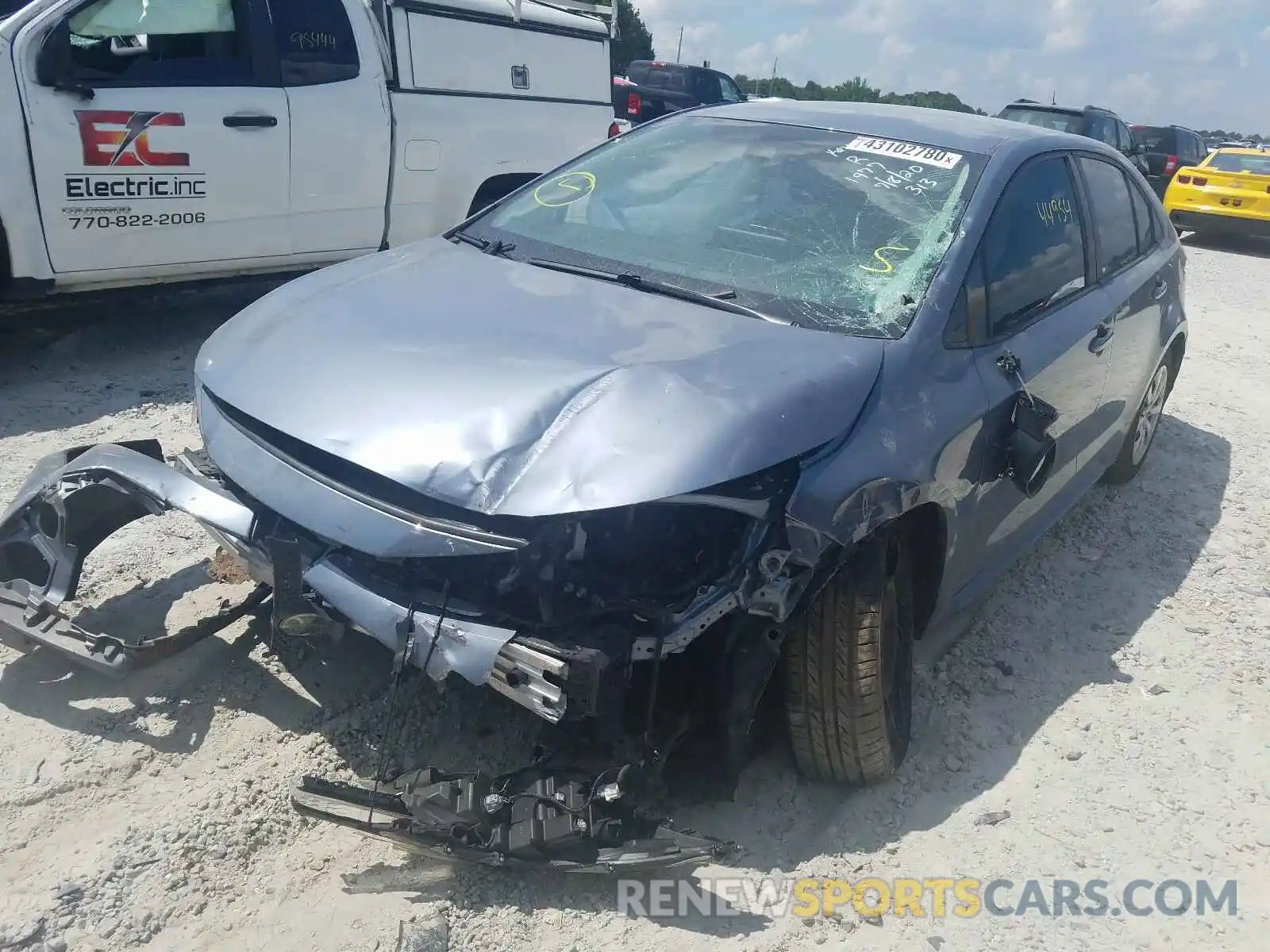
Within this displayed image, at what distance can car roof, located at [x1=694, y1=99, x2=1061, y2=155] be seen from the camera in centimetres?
350

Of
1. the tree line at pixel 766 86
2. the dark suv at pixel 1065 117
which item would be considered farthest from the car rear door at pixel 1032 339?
the tree line at pixel 766 86

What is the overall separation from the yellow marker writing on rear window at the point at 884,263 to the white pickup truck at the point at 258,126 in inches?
145

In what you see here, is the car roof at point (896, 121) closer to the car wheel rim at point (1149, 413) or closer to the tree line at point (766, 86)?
the car wheel rim at point (1149, 413)

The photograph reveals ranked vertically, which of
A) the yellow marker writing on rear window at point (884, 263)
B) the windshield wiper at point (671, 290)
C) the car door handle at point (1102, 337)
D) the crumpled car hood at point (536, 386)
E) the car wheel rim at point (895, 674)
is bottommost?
the car wheel rim at point (895, 674)

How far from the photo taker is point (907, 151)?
3.42 meters

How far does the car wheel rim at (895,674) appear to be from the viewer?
2.82m

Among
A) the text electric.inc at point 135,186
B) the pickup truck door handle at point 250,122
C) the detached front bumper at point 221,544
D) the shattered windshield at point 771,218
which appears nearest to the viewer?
the detached front bumper at point 221,544

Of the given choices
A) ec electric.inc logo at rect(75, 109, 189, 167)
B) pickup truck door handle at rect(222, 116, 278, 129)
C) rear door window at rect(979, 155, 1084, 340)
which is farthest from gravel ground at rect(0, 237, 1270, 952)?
pickup truck door handle at rect(222, 116, 278, 129)

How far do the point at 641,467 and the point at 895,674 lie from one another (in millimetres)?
1165

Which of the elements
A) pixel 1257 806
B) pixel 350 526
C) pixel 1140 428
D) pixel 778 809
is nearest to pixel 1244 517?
pixel 1140 428

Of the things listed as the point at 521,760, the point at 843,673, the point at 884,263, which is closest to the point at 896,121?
the point at 884,263

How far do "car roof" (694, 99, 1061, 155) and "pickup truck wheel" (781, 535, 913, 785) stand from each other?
151cm

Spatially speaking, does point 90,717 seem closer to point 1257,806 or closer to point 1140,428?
point 1257,806

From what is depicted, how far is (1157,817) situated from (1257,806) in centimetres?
35
